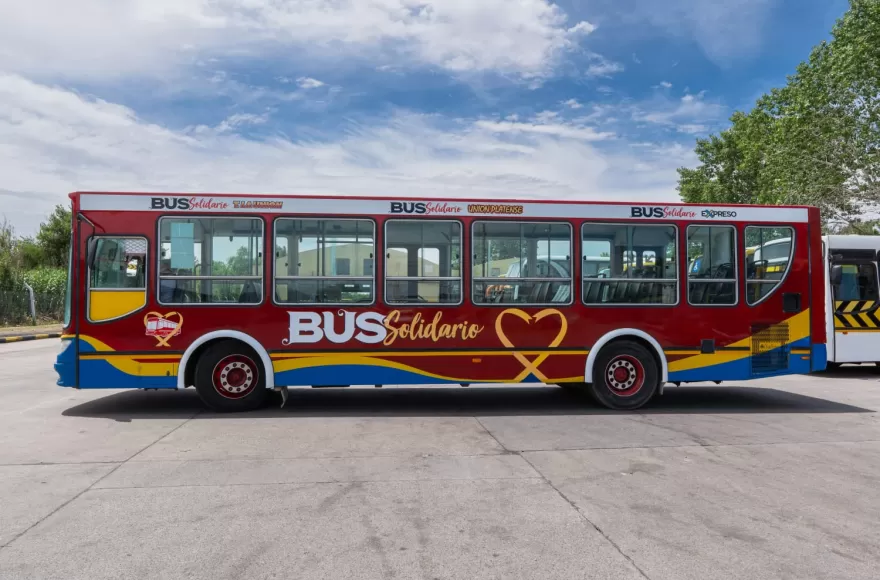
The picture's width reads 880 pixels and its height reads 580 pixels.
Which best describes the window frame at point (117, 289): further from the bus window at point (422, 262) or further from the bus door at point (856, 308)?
the bus door at point (856, 308)

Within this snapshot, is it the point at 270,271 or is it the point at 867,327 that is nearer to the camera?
the point at 270,271

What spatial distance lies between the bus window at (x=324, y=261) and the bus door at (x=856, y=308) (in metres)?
9.93

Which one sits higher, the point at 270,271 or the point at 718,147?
the point at 718,147

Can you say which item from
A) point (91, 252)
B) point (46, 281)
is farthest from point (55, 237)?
point (91, 252)

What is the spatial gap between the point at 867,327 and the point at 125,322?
44.7 feet

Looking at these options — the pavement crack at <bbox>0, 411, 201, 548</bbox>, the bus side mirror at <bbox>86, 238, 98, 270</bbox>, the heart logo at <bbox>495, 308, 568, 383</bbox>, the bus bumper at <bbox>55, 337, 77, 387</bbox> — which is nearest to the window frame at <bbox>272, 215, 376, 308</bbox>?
the heart logo at <bbox>495, 308, 568, 383</bbox>

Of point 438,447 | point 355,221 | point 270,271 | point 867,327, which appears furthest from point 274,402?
point 867,327

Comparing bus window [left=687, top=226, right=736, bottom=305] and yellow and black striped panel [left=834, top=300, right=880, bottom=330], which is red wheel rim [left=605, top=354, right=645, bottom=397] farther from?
yellow and black striped panel [left=834, top=300, right=880, bottom=330]

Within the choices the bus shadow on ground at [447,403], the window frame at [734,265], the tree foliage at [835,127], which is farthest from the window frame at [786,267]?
the tree foliage at [835,127]

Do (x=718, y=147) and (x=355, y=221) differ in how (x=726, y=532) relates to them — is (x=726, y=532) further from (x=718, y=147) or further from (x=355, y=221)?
(x=718, y=147)

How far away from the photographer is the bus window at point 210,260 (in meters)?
8.20

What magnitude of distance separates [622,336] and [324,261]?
4211mm

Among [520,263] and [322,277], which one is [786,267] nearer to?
[520,263]

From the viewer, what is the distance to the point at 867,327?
42.4 feet
